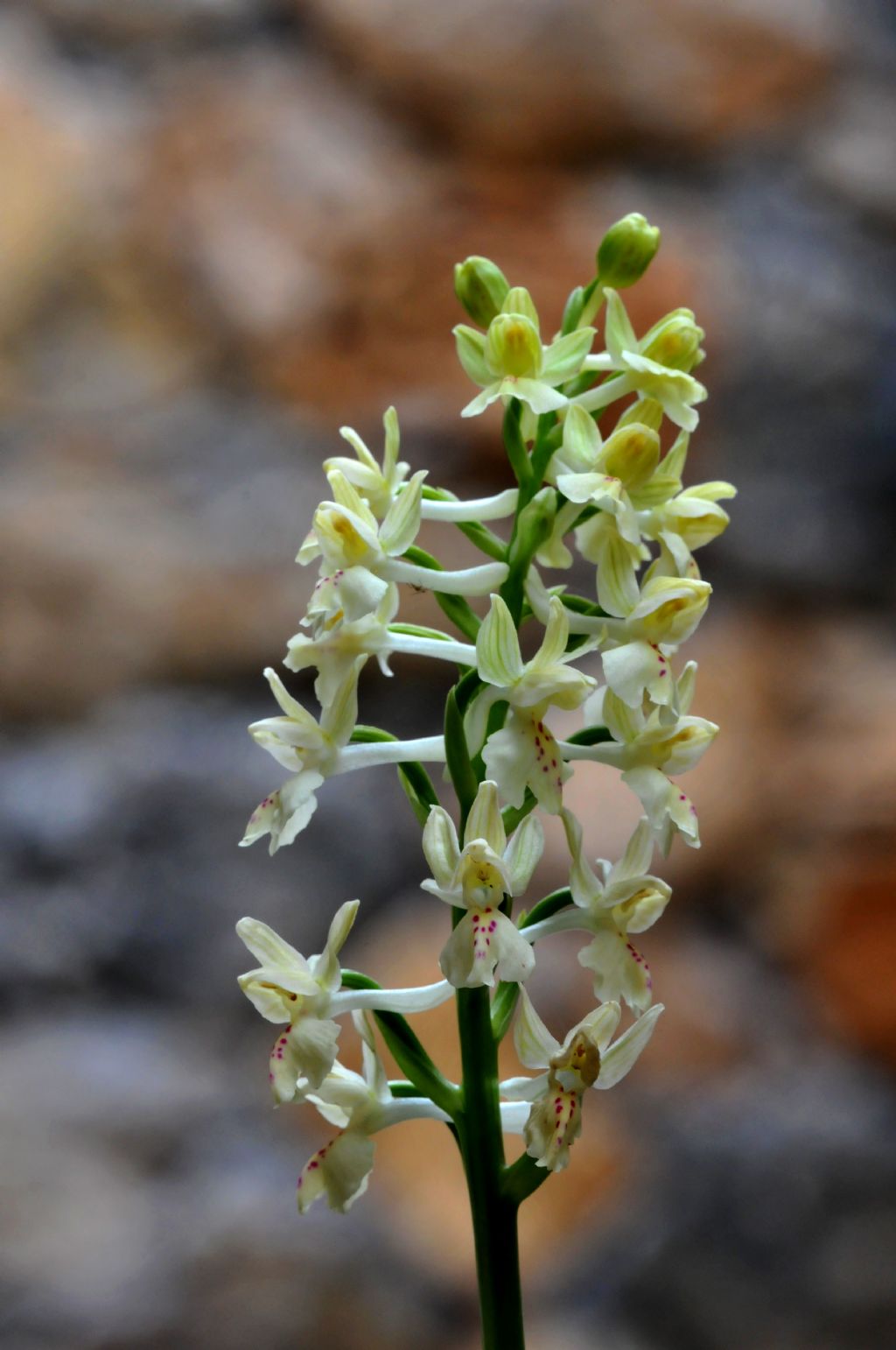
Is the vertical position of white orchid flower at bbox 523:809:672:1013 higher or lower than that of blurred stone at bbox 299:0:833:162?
lower

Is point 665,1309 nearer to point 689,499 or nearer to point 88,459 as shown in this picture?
point 689,499

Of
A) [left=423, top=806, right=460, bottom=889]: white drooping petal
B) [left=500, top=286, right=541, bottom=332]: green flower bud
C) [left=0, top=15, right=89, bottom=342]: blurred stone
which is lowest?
[left=423, top=806, right=460, bottom=889]: white drooping petal

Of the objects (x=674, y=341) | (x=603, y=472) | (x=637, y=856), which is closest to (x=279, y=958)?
(x=637, y=856)

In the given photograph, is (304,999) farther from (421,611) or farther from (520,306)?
(421,611)

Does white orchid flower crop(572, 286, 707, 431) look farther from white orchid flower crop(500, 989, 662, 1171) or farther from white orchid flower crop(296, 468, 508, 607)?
white orchid flower crop(500, 989, 662, 1171)

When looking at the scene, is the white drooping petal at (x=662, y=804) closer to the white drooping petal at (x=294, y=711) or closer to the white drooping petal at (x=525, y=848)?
the white drooping petal at (x=525, y=848)

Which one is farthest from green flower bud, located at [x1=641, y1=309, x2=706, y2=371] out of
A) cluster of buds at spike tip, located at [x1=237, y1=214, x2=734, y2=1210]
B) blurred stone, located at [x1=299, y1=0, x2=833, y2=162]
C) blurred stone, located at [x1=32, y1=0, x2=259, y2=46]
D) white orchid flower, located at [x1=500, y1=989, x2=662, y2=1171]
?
blurred stone, located at [x1=32, y1=0, x2=259, y2=46]

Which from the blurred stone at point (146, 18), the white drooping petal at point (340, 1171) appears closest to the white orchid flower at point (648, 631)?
the white drooping petal at point (340, 1171)
